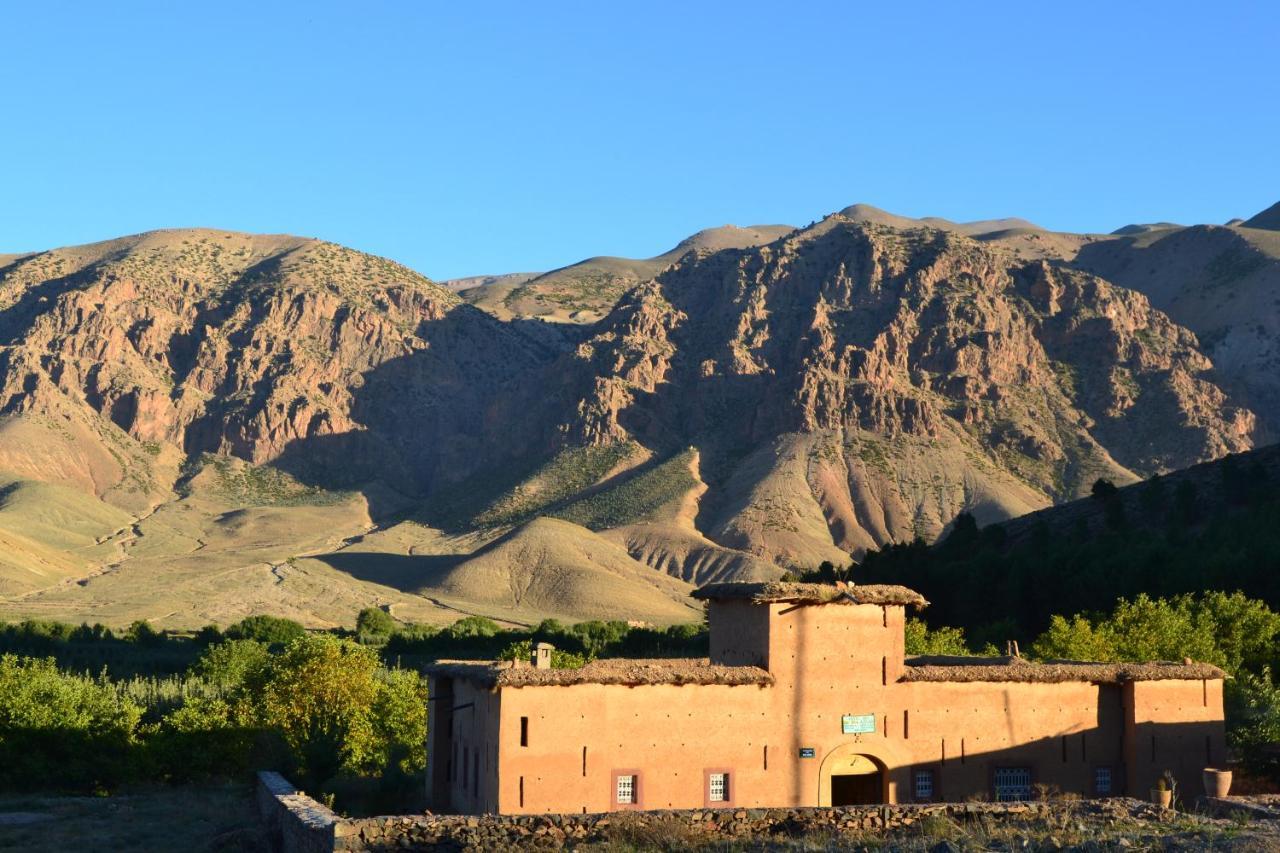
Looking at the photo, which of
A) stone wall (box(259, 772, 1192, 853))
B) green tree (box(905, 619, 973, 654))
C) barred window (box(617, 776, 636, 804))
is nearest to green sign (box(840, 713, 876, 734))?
barred window (box(617, 776, 636, 804))

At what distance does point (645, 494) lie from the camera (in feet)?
525

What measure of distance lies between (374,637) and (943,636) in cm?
4777

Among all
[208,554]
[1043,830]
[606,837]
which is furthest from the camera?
[208,554]

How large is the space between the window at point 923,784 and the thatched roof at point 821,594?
124 inches

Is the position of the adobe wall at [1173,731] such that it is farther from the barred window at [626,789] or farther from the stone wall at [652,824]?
the stone wall at [652,824]

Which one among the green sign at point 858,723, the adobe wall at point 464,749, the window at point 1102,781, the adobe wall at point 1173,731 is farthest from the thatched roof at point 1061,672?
the adobe wall at point 464,749

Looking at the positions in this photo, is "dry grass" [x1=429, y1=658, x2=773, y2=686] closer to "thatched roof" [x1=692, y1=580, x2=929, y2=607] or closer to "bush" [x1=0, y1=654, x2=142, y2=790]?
"thatched roof" [x1=692, y1=580, x2=929, y2=607]

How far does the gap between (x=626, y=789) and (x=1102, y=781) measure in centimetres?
968

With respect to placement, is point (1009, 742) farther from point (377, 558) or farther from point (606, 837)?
point (377, 558)

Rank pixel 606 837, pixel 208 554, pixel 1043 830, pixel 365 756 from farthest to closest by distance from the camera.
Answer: pixel 208 554 → pixel 365 756 → pixel 606 837 → pixel 1043 830

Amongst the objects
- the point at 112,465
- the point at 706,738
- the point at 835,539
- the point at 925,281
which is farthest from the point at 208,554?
the point at 706,738

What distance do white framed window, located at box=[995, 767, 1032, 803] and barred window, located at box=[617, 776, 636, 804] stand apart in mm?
7073

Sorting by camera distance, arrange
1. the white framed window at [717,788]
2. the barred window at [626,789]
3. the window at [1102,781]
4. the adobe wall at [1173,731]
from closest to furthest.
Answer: the barred window at [626,789]
the white framed window at [717,788]
the adobe wall at [1173,731]
the window at [1102,781]

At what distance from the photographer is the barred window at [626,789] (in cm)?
2780
